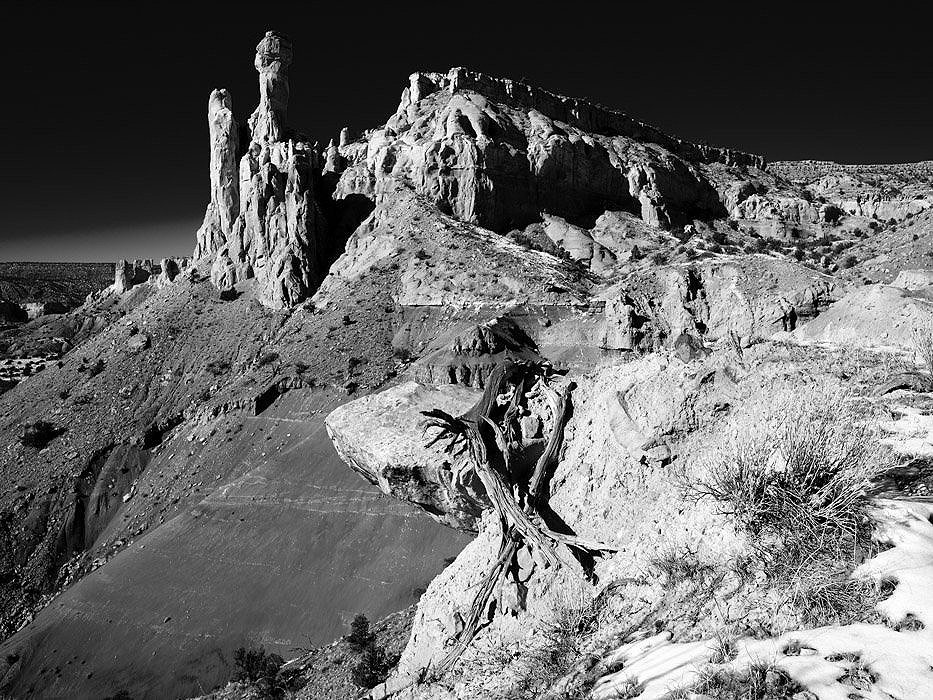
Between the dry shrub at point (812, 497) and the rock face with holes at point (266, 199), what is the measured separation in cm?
4024

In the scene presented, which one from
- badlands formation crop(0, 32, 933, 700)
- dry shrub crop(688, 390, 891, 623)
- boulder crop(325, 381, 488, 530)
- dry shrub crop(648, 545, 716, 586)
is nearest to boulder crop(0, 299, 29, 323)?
badlands formation crop(0, 32, 933, 700)

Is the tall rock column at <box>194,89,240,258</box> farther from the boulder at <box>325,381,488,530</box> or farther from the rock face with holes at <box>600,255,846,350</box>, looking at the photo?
the boulder at <box>325,381,488,530</box>

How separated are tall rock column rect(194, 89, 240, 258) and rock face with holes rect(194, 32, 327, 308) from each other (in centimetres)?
9

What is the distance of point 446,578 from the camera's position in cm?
823

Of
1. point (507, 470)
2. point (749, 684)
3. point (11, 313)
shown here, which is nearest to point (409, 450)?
A: point (507, 470)

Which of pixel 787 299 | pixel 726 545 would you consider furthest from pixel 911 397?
pixel 787 299

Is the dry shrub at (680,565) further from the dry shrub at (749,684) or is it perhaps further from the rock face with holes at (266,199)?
the rock face with holes at (266,199)

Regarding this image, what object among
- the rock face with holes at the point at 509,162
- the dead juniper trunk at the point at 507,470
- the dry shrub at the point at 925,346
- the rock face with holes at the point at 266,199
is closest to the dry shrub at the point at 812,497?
the dry shrub at the point at 925,346

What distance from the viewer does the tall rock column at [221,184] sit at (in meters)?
50.7

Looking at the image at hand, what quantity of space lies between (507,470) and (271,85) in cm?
5722

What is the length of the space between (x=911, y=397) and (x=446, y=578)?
21.0 ft

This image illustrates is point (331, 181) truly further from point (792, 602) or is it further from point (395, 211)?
point (792, 602)

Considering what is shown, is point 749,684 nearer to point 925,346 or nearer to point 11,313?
point 925,346

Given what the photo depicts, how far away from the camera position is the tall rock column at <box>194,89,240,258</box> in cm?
5072
